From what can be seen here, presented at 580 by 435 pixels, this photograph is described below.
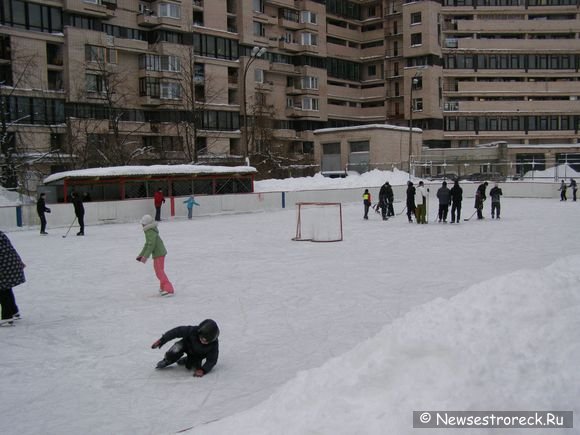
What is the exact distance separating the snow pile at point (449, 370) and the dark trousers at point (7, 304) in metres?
4.82

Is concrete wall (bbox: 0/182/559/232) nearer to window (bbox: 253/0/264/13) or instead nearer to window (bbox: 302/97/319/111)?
window (bbox: 302/97/319/111)

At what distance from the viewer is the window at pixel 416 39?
67.8 meters

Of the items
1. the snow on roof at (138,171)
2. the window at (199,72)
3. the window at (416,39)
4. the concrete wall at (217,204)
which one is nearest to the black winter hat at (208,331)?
the concrete wall at (217,204)

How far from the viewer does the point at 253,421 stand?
4395 millimetres

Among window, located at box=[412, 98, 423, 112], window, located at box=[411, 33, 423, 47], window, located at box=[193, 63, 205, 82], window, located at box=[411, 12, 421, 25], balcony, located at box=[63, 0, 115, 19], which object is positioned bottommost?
window, located at box=[412, 98, 423, 112]

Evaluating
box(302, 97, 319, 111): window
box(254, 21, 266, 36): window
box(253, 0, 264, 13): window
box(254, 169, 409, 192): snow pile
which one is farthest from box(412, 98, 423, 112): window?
box(254, 169, 409, 192): snow pile

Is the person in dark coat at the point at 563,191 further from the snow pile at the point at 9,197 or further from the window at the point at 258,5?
the window at the point at 258,5

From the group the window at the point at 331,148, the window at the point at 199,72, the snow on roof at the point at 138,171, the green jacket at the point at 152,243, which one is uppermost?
the window at the point at 199,72

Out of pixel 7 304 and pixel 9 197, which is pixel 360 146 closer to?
pixel 9 197

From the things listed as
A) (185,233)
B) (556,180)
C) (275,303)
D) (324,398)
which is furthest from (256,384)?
(556,180)

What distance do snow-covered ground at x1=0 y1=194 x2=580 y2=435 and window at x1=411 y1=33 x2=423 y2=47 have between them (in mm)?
56811

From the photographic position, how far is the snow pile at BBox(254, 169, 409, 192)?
126ft

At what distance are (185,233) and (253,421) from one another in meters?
17.3

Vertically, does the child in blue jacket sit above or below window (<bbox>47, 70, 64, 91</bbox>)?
below
